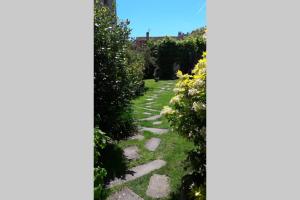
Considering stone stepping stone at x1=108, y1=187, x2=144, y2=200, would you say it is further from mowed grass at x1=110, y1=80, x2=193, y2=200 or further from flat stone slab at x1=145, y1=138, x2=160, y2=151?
flat stone slab at x1=145, y1=138, x2=160, y2=151

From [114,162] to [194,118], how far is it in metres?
2.11

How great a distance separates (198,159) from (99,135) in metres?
1.19

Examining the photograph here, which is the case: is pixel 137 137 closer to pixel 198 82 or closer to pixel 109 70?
pixel 109 70

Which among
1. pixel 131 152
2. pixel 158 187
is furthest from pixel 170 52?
pixel 158 187

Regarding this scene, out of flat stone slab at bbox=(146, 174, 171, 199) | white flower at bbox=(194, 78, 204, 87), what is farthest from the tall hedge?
white flower at bbox=(194, 78, 204, 87)

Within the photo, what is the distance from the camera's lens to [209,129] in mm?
1343

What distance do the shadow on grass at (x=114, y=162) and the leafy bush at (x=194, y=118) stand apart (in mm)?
1218

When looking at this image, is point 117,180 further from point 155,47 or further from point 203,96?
point 155,47

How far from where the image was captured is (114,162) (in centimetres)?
543

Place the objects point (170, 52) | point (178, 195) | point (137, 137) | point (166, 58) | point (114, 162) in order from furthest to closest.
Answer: point (170, 52) → point (166, 58) → point (137, 137) → point (114, 162) → point (178, 195)

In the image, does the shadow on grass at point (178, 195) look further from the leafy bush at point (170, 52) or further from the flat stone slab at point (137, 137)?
the leafy bush at point (170, 52)

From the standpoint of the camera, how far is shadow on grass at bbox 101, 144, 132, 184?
4.96 meters

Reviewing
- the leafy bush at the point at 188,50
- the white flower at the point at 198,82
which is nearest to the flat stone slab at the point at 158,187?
the white flower at the point at 198,82

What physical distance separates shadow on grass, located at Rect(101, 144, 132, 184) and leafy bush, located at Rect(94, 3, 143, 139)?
0.39 metres
